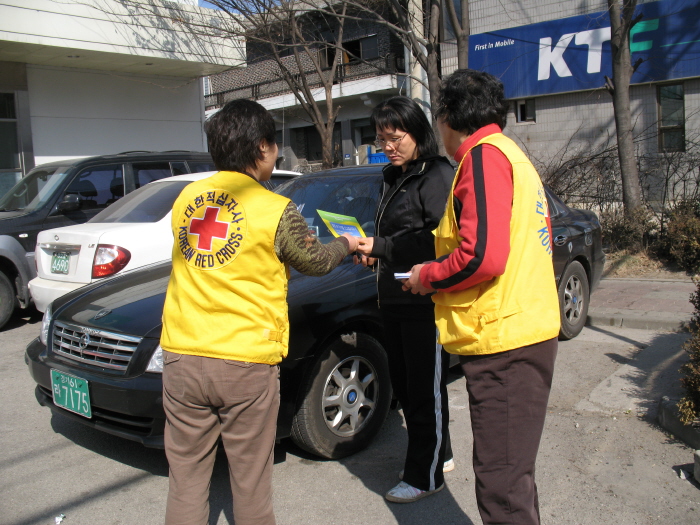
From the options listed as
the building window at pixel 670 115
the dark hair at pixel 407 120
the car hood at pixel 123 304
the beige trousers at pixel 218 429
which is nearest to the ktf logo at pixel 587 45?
the building window at pixel 670 115

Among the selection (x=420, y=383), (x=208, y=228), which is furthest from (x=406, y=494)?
(x=208, y=228)

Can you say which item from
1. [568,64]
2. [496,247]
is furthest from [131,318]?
[568,64]

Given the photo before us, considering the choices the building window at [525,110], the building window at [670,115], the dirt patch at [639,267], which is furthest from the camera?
the building window at [525,110]

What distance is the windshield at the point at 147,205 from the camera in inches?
229

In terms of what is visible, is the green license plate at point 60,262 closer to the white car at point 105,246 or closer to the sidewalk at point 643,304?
the white car at point 105,246

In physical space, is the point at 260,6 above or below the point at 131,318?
above

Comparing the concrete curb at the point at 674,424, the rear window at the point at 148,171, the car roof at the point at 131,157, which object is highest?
the car roof at the point at 131,157

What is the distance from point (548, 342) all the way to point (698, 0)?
1440 cm

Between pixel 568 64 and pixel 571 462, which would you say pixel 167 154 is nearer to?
pixel 571 462

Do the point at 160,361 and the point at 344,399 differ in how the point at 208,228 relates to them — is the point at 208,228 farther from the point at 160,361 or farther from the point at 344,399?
the point at 344,399

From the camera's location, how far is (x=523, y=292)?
2039 mm

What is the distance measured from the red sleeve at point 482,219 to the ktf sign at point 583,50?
40.0 ft

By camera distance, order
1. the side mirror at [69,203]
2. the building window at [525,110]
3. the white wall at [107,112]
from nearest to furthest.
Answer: the side mirror at [69,203] < the white wall at [107,112] < the building window at [525,110]

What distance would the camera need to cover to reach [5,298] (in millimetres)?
6770
